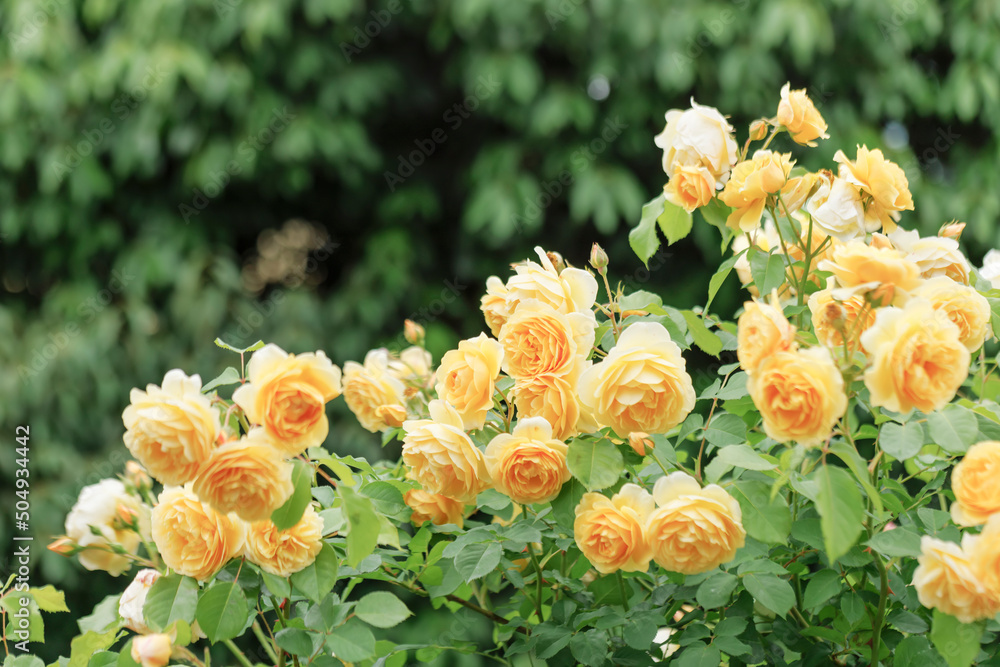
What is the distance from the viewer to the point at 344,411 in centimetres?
230

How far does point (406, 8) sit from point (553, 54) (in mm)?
438

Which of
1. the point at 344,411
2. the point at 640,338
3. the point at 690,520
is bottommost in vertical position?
the point at 344,411

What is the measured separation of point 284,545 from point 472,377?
0.19 meters

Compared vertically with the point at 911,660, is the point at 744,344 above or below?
above

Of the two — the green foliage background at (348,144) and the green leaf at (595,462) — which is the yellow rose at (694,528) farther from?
the green foliage background at (348,144)

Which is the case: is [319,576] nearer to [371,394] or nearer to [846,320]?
[371,394]

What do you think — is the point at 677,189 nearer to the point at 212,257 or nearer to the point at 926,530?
the point at 926,530

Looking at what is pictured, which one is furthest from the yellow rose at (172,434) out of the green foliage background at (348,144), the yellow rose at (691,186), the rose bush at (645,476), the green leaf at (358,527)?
the green foliage background at (348,144)

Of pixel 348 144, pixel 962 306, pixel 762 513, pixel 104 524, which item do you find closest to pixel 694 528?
pixel 762 513

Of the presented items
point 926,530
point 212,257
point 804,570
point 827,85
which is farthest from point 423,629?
point 827,85

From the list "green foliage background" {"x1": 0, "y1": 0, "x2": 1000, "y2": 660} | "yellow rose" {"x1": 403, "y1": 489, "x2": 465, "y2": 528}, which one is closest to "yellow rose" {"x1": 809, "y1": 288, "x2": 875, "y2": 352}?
"yellow rose" {"x1": 403, "y1": 489, "x2": 465, "y2": 528}

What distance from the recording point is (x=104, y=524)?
77 cm

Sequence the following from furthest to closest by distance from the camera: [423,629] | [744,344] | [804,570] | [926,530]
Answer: [423,629] → [804,570] → [926,530] → [744,344]

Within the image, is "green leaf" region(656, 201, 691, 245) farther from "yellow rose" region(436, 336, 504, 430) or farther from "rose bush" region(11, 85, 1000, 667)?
"yellow rose" region(436, 336, 504, 430)
